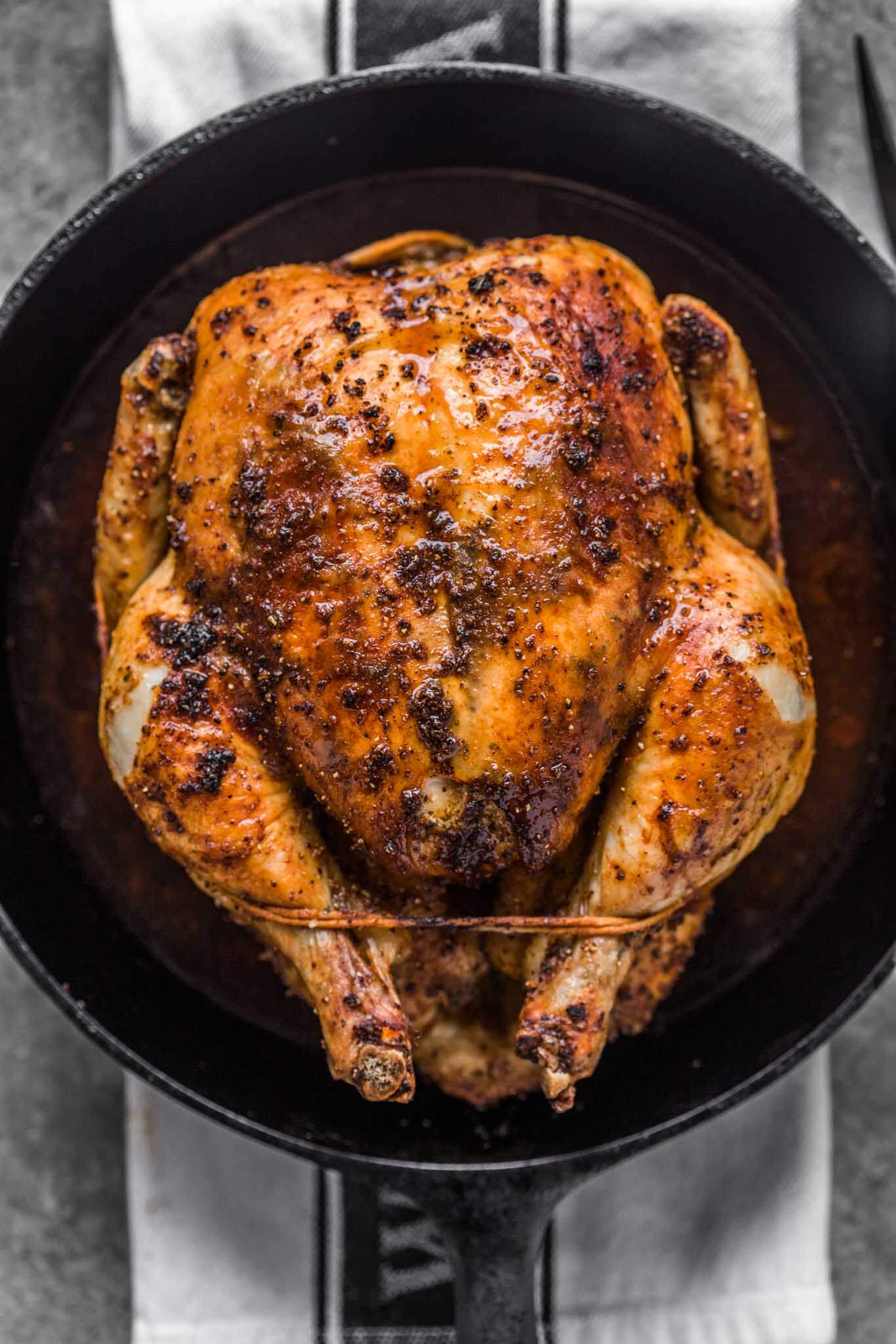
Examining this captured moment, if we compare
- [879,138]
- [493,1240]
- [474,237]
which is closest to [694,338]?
[474,237]

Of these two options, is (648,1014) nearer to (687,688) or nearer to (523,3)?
(687,688)

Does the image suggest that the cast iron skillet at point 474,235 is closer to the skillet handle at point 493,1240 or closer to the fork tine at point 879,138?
the skillet handle at point 493,1240

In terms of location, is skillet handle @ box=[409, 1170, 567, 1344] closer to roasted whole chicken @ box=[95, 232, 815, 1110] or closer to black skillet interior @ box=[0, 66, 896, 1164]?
black skillet interior @ box=[0, 66, 896, 1164]

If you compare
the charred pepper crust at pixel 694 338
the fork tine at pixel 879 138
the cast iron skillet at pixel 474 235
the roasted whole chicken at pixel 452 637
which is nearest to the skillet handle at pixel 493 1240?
the cast iron skillet at pixel 474 235

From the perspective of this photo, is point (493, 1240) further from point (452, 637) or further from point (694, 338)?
point (694, 338)

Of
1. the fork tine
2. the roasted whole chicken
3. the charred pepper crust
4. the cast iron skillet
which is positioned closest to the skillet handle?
the cast iron skillet
